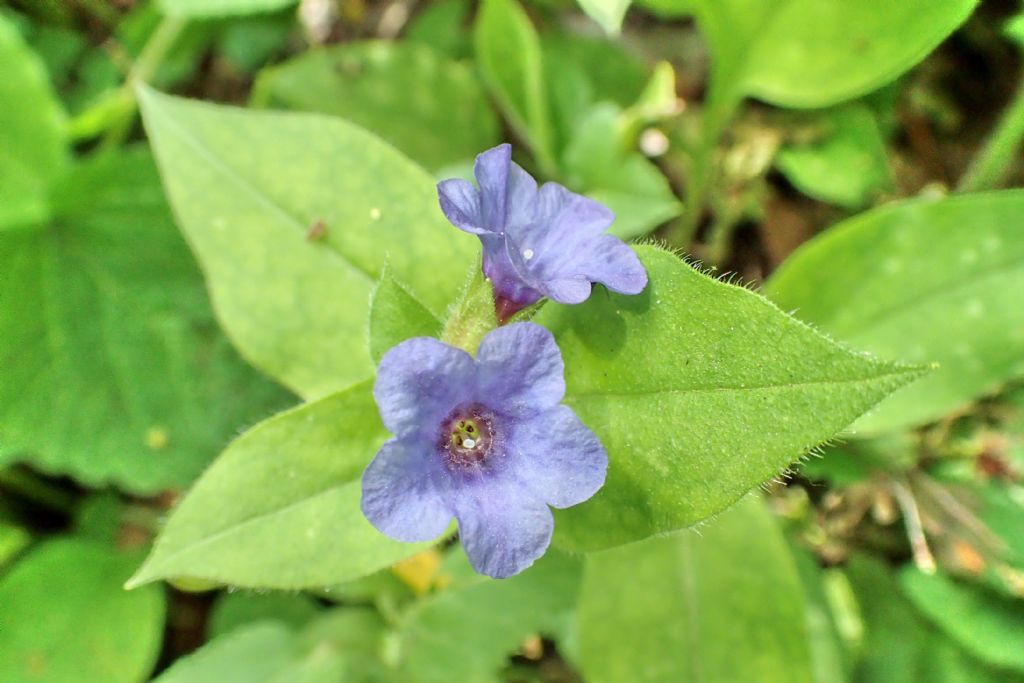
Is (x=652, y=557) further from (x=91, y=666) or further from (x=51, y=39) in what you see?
(x=51, y=39)

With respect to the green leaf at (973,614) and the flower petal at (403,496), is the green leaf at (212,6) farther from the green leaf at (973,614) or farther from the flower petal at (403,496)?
the green leaf at (973,614)

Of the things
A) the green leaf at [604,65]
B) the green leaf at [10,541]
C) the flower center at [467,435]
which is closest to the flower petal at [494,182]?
the flower center at [467,435]

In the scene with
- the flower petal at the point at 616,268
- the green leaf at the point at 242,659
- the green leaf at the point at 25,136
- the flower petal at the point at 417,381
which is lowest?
the green leaf at the point at 242,659

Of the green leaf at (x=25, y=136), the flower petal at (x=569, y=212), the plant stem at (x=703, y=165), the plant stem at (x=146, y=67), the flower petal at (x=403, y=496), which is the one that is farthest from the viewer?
the plant stem at (x=146, y=67)

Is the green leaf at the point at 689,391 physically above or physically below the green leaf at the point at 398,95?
above

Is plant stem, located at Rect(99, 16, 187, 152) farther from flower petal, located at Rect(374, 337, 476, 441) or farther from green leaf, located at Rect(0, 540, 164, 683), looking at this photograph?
flower petal, located at Rect(374, 337, 476, 441)

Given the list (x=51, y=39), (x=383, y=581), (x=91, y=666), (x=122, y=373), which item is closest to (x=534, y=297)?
(x=383, y=581)

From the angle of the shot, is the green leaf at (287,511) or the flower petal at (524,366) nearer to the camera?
the flower petal at (524,366)
